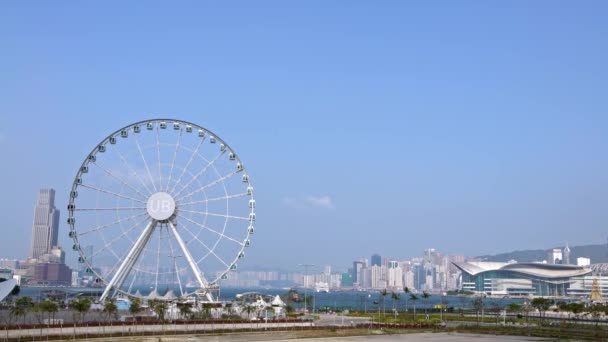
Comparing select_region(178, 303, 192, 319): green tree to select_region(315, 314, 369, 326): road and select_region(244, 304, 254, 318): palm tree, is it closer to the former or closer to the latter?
select_region(244, 304, 254, 318): palm tree

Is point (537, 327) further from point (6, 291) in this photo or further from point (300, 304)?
point (300, 304)

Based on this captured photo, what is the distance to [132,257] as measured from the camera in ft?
294

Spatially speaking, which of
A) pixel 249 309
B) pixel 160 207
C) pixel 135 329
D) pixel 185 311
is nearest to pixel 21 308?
pixel 135 329

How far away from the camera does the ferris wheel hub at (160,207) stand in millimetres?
88812

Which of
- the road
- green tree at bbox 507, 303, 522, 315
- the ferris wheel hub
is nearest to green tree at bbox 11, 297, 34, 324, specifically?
the ferris wheel hub

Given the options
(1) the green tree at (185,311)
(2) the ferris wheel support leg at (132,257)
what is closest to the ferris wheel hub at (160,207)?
(2) the ferris wheel support leg at (132,257)

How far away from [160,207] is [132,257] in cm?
740

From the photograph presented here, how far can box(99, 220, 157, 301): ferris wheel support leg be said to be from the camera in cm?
8919

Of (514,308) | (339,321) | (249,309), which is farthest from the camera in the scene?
(514,308)

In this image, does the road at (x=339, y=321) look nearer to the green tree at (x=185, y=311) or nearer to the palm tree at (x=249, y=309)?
the palm tree at (x=249, y=309)

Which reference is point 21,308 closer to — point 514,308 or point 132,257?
point 132,257

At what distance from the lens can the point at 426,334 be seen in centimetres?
8344

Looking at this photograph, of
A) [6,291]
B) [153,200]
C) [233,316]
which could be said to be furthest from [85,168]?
[233,316]

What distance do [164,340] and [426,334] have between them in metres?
33.2
